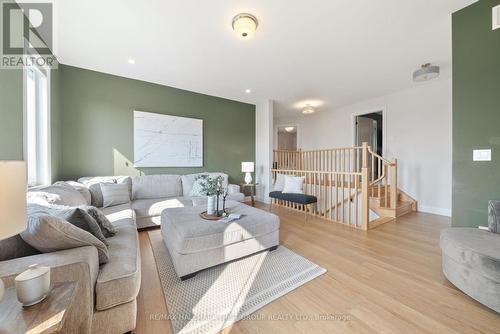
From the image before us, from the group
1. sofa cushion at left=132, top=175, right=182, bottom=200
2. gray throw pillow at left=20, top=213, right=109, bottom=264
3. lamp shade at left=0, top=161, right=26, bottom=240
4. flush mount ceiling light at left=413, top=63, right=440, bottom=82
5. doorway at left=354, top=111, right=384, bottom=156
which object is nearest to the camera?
lamp shade at left=0, top=161, right=26, bottom=240

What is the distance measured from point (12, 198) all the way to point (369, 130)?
22.3 ft

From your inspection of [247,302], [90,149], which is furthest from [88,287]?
[90,149]

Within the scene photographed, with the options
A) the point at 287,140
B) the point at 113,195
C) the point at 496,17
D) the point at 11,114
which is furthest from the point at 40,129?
the point at 287,140

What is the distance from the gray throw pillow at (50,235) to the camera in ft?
3.63

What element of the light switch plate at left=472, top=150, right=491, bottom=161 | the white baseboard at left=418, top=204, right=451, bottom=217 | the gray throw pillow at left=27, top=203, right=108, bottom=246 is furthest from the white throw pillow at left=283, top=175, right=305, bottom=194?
the gray throw pillow at left=27, top=203, right=108, bottom=246

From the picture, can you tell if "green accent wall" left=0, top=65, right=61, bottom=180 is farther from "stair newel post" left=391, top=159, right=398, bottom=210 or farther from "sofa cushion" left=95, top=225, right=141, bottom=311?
"stair newel post" left=391, top=159, right=398, bottom=210

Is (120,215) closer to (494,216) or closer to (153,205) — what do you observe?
(153,205)

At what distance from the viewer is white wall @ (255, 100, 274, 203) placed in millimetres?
5098

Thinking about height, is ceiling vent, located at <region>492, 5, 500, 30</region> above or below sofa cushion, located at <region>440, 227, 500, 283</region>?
above

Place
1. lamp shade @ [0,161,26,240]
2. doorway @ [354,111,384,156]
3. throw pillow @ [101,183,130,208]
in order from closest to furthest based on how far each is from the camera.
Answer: lamp shade @ [0,161,26,240]
throw pillow @ [101,183,130,208]
doorway @ [354,111,384,156]

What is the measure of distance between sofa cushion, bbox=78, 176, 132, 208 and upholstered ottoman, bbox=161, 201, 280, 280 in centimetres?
132

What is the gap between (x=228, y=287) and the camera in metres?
1.72

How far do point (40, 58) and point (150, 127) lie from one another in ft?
5.58

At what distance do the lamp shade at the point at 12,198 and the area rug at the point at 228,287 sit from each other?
44.7 inches
